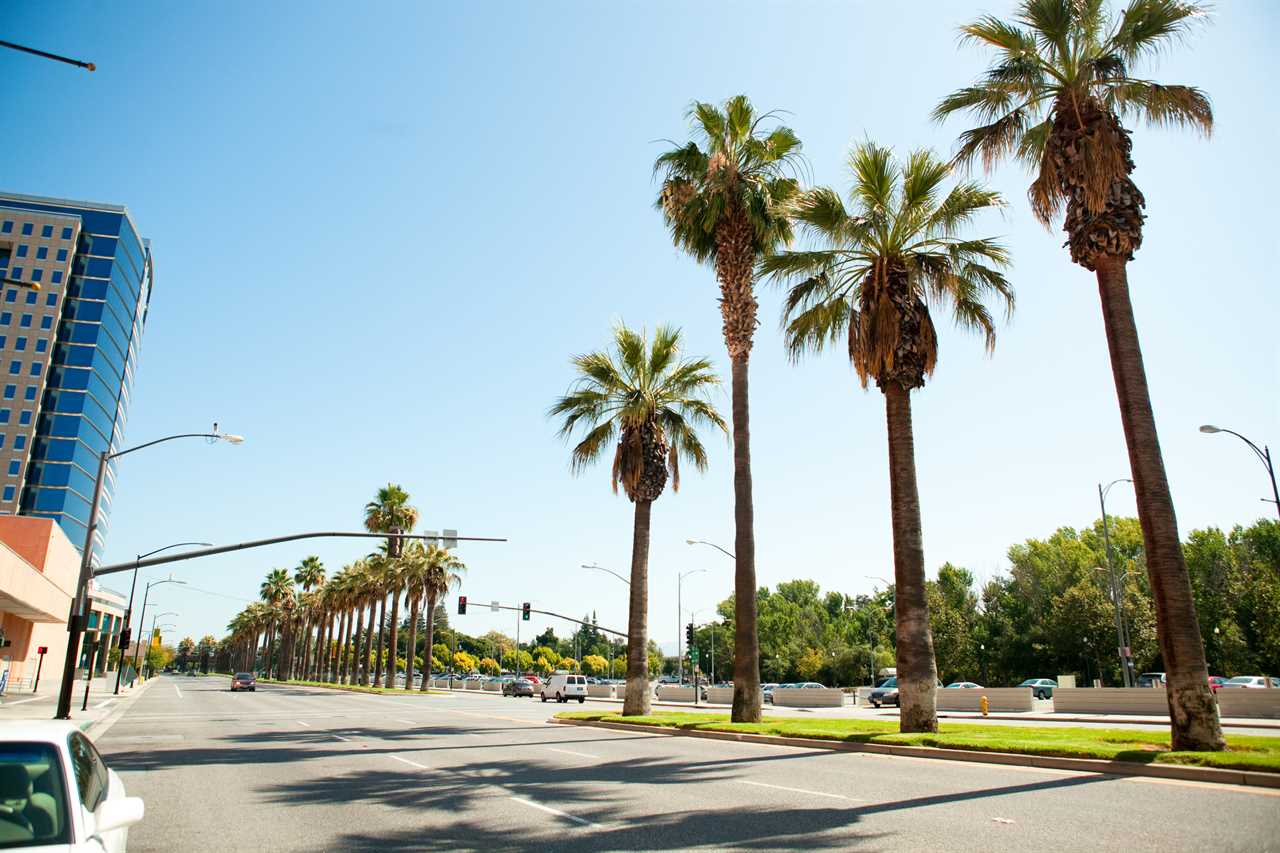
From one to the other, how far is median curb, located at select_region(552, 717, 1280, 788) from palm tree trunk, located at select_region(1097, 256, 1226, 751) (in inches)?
62.2

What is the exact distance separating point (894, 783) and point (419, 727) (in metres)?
16.9

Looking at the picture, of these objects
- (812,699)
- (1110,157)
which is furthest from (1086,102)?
(812,699)

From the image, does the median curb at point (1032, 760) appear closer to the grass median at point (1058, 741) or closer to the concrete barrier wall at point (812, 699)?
the grass median at point (1058, 741)

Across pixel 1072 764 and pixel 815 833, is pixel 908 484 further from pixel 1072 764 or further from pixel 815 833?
pixel 815 833

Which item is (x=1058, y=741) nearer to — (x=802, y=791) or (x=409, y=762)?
(x=802, y=791)

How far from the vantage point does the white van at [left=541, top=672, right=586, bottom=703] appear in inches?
2188

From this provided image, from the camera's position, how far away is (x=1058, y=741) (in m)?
15.6

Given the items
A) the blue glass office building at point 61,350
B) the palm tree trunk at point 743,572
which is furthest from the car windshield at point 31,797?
the blue glass office building at point 61,350

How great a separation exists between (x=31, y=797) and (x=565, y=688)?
53.9 m

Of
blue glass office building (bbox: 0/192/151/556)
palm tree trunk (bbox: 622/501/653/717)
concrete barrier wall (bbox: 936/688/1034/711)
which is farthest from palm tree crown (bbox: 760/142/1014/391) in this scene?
blue glass office building (bbox: 0/192/151/556)

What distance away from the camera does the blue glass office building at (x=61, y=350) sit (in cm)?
9581

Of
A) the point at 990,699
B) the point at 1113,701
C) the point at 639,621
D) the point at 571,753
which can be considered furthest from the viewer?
the point at 990,699

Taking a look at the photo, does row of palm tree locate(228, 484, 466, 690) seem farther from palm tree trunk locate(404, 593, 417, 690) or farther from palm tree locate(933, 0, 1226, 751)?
palm tree locate(933, 0, 1226, 751)

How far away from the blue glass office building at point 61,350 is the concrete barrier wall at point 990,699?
9956cm
